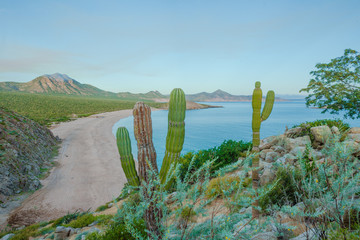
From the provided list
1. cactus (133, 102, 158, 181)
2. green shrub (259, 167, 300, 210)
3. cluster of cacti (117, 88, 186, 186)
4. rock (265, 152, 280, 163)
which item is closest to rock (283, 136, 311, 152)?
rock (265, 152, 280, 163)

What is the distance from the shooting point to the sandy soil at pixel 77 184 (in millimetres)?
7551

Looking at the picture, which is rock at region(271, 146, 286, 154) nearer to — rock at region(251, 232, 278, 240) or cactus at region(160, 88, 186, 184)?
cactus at region(160, 88, 186, 184)

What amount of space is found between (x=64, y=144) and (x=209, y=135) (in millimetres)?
17569

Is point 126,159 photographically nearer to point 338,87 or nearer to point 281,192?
point 281,192

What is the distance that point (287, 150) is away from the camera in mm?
6512

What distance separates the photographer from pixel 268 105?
13.6 feet

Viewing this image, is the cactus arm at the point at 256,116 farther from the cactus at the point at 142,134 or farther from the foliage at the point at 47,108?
the foliage at the point at 47,108

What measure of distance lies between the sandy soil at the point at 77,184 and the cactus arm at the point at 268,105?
295 inches

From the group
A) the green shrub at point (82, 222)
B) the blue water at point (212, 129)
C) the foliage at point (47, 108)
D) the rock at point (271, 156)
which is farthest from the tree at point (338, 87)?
the foliage at point (47, 108)

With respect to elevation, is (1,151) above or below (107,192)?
above

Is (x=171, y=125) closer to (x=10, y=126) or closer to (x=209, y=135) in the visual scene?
(x=10, y=126)

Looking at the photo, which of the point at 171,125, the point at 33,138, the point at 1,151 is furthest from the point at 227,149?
the point at 33,138

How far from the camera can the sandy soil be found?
7.55 m

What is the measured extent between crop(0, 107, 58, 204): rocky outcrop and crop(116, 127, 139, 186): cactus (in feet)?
22.9
